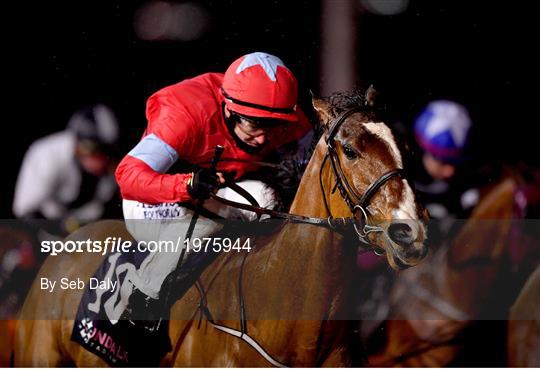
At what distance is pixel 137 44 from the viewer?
3477 millimetres

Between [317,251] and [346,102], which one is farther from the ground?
[346,102]

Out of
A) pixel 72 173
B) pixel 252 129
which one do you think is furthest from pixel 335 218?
pixel 72 173

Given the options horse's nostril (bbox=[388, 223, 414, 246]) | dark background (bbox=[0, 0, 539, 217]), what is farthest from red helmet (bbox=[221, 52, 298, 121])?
dark background (bbox=[0, 0, 539, 217])

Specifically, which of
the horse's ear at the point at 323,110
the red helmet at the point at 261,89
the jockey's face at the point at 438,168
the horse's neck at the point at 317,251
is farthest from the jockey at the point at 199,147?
the jockey's face at the point at 438,168

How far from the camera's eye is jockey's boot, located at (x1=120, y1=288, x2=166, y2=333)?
2.55m

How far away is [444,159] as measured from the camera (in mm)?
3367

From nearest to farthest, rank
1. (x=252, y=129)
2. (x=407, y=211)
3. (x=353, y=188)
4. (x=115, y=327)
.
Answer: (x=407, y=211) < (x=353, y=188) < (x=252, y=129) < (x=115, y=327)

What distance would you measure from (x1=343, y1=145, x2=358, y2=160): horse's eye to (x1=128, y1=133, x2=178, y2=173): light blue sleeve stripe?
0.56m

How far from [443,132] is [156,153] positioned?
1406 millimetres

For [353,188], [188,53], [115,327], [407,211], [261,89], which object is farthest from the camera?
[188,53]

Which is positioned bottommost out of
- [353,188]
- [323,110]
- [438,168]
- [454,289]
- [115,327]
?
[454,289]

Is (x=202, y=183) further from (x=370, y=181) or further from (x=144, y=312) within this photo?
(x=144, y=312)

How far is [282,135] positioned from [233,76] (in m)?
0.40

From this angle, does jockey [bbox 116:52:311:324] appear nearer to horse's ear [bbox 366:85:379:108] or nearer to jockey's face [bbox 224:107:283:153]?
jockey's face [bbox 224:107:283:153]
